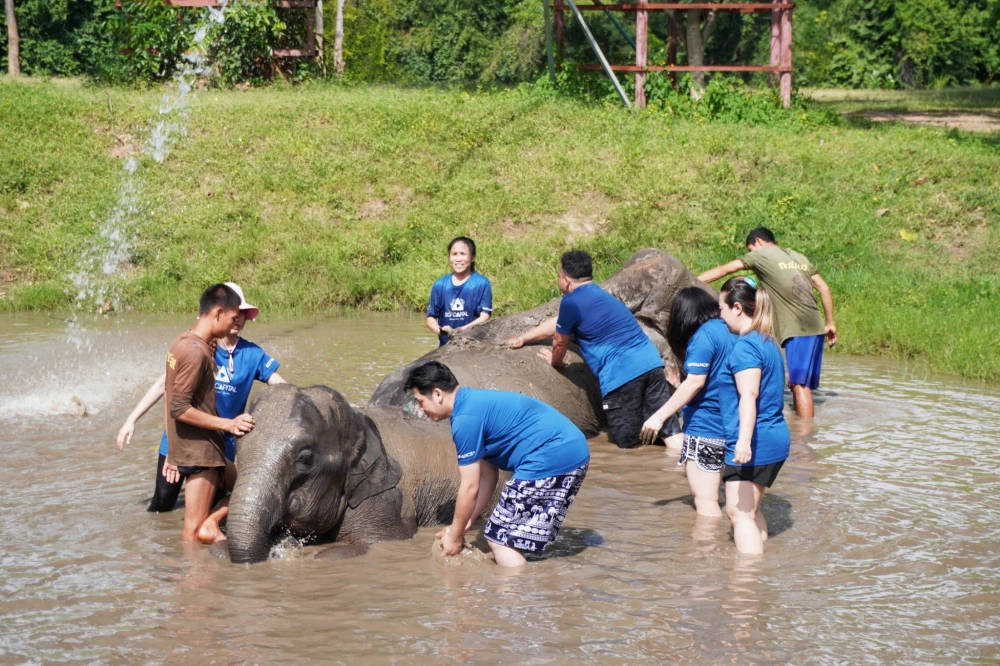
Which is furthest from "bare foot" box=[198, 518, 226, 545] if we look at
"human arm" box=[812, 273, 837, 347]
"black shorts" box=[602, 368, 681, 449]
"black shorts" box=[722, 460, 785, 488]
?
"human arm" box=[812, 273, 837, 347]

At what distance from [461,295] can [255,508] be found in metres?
3.88

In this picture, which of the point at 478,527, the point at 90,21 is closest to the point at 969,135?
the point at 478,527

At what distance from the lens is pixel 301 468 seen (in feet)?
19.7

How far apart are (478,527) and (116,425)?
3.69m

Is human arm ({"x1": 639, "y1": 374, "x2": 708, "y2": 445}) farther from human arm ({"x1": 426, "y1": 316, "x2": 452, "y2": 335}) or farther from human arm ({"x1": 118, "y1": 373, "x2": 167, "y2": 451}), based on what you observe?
human arm ({"x1": 426, "y1": 316, "x2": 452, "y2": 335})

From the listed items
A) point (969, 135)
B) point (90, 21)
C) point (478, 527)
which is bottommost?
point (478, 527)

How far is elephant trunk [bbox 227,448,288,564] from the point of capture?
5.80 m

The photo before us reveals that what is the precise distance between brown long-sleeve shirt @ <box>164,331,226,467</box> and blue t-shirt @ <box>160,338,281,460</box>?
242 mm

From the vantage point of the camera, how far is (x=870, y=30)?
3841 centimetres

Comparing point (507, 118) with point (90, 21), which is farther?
point (90, 21)

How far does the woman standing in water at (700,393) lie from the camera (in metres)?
6.43

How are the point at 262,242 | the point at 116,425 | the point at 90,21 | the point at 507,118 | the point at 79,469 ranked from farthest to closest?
the point at 90,21, the point at 507,118, the point at 262,242, the point at 116,425, the point at 79,469

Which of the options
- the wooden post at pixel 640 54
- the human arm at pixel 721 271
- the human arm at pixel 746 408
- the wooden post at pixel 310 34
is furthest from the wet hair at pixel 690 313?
the wooden post at pixel 310 34

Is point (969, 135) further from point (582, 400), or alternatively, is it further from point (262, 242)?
point (582, 400)
